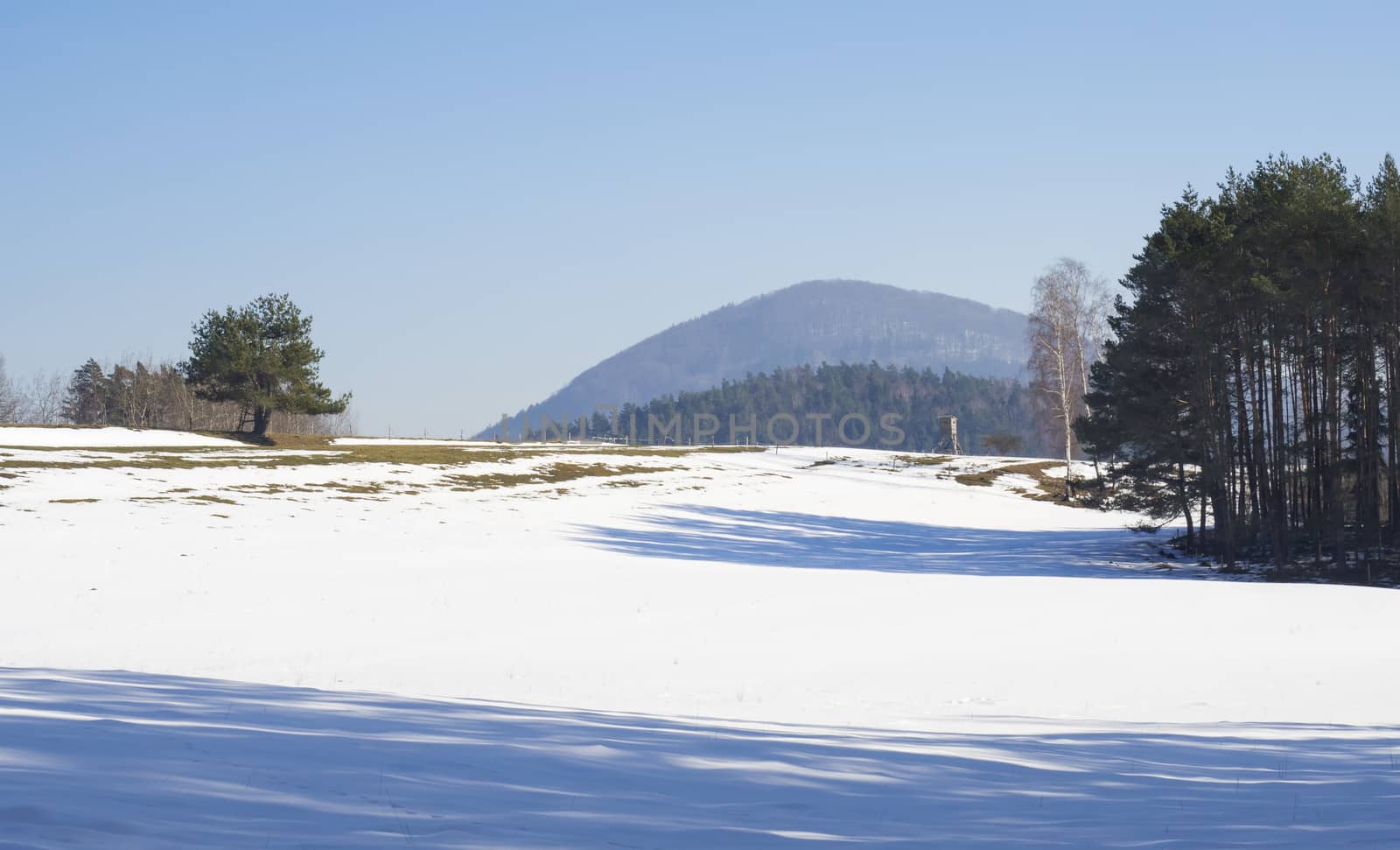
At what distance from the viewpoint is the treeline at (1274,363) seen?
26.6m

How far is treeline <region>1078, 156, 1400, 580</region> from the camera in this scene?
26594 mm

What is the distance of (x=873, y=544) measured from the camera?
36.0 meters

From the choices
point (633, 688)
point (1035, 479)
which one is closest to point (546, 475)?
point (1035, 479)

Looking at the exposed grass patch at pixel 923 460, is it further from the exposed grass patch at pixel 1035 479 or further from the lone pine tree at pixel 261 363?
the lone pine tree at pixel 261 363

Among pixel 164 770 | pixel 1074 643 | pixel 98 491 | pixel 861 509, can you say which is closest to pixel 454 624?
pixel 1074 643

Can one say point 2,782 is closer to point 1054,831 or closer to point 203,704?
point 203,704

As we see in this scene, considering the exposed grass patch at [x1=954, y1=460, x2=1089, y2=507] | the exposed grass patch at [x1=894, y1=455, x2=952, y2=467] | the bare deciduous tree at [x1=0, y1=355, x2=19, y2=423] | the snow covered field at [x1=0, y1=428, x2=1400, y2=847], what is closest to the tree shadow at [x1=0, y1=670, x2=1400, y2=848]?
the snow covered field at [x1=0, y1=428, x2=1400, y2=847]

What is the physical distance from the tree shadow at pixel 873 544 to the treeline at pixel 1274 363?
2982 millimetres

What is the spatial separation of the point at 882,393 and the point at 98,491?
172 meters

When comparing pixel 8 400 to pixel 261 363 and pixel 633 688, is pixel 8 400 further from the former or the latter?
pixel 633 688

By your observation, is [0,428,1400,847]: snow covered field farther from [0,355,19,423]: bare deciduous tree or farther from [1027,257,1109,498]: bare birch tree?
[0,355,19,423]: bare deciduous tree

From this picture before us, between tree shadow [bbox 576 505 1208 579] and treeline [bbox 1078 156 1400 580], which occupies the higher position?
treeline [bbox 1078 156 1400 580]

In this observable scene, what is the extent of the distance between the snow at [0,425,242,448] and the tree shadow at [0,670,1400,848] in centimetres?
4215

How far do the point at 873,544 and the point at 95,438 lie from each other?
122 feet
